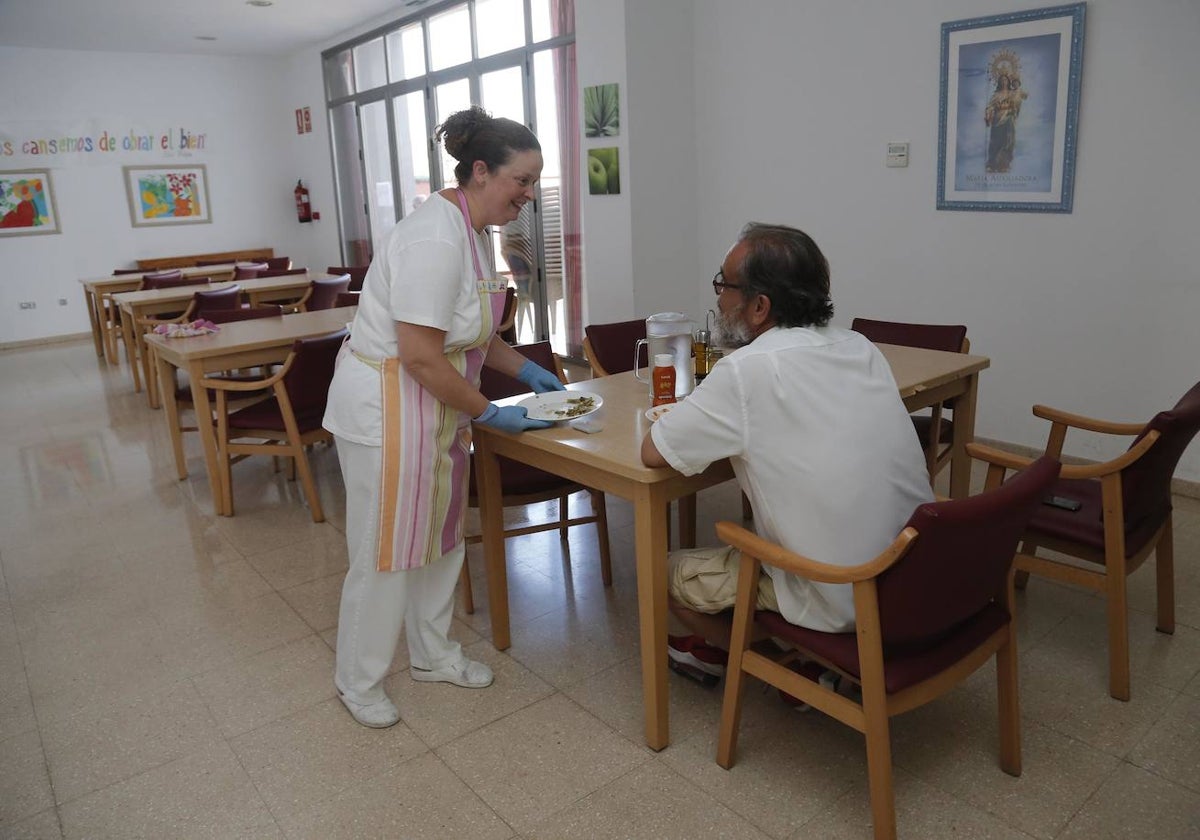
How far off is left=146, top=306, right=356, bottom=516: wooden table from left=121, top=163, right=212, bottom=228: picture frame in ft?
19.2

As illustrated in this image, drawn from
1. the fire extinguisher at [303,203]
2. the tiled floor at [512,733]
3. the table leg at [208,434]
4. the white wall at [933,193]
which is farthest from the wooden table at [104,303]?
the tiled floor at [512,733]

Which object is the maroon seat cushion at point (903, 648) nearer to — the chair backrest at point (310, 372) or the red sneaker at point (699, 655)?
the red sneaker at point (699, 655)

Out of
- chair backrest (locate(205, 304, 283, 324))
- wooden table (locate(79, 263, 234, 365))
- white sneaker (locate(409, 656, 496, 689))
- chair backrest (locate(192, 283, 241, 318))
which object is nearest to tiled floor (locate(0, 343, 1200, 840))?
white sneaker (locate(409, 656, 496, 689))

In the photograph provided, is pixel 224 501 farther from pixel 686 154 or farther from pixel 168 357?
pixel 686 154

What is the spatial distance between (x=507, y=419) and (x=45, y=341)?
8759mm

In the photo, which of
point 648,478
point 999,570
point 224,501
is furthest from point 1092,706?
point 224,501

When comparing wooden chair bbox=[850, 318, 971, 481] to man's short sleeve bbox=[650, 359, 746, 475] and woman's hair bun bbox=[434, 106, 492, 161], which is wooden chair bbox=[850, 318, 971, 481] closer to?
man's short sleeve bbox=[650, 359, 746, 475]

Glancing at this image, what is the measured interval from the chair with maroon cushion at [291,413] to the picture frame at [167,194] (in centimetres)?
668

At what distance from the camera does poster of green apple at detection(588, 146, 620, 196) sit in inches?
201

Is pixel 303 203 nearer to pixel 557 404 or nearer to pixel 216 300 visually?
pixel 216 300

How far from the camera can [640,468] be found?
1.81m

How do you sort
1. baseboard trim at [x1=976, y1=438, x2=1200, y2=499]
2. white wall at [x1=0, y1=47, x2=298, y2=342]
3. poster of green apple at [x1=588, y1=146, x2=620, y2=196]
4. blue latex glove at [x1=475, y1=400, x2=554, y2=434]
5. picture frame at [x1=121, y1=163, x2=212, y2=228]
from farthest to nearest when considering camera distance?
picture frame at [x1=121, y1=163, x2=212, y2=228] < white wall at [x1=0, y1=47, x2=298, y2=342] < poster of green apple at [x1=588, y1=146, x2=620, y2=196] < baseboard trim at [x1=976, y1=438, x2=1200, y2=499] < blue latex glove at [x1=475, y1=400, x2=554, y2=434]

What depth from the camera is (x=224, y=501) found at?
372 cm

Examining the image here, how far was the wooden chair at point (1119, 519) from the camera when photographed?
199cm
